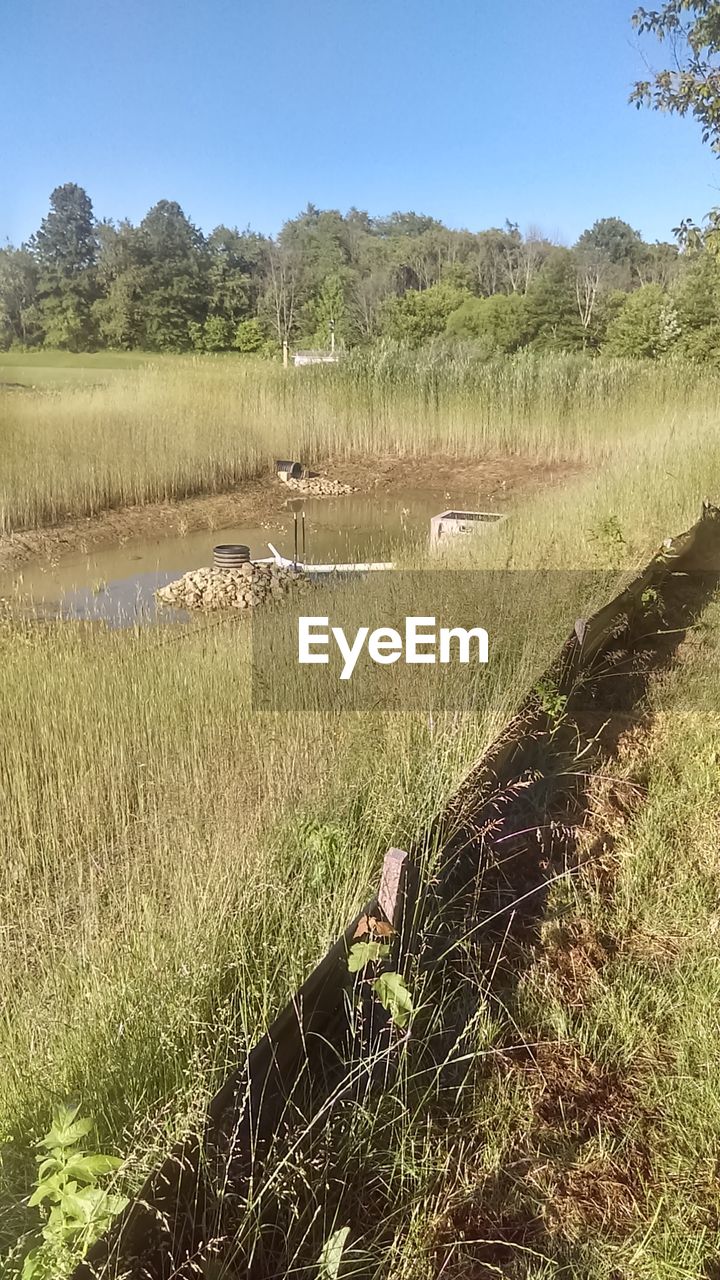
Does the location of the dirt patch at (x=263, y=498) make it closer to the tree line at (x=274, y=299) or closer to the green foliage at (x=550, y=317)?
the tree line at (x=274, y=299)

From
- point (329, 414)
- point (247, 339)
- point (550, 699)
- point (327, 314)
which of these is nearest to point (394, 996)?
point (550, 699)

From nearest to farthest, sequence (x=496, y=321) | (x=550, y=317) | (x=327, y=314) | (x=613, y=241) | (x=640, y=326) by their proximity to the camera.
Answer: (x=640, y=326)
(x=550, y=317)
(x=496, y=321)
(x=327, y=314)
(x=613, y=241)

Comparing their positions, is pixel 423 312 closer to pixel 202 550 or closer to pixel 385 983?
pixel 202 550

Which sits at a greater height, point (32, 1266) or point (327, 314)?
point (327, 314)

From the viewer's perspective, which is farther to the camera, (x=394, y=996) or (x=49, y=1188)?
(x=394, y=996)

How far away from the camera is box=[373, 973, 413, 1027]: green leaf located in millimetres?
1740

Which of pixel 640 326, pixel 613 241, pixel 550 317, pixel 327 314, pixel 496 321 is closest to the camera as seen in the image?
pixel 640 326

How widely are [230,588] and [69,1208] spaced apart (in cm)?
586

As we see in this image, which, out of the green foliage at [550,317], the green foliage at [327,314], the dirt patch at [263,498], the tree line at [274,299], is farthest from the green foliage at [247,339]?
the dirt patch at [263,498]

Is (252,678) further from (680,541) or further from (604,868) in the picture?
(680,541)

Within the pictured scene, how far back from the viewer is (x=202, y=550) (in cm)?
962

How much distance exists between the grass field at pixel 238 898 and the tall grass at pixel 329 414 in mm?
6483

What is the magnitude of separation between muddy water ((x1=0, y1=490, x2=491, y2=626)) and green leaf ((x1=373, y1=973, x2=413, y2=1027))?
4.71m

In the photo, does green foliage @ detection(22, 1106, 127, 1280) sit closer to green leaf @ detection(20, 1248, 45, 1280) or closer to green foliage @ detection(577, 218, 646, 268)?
green leaf @ detection(20, 1248, 45, 1280)
